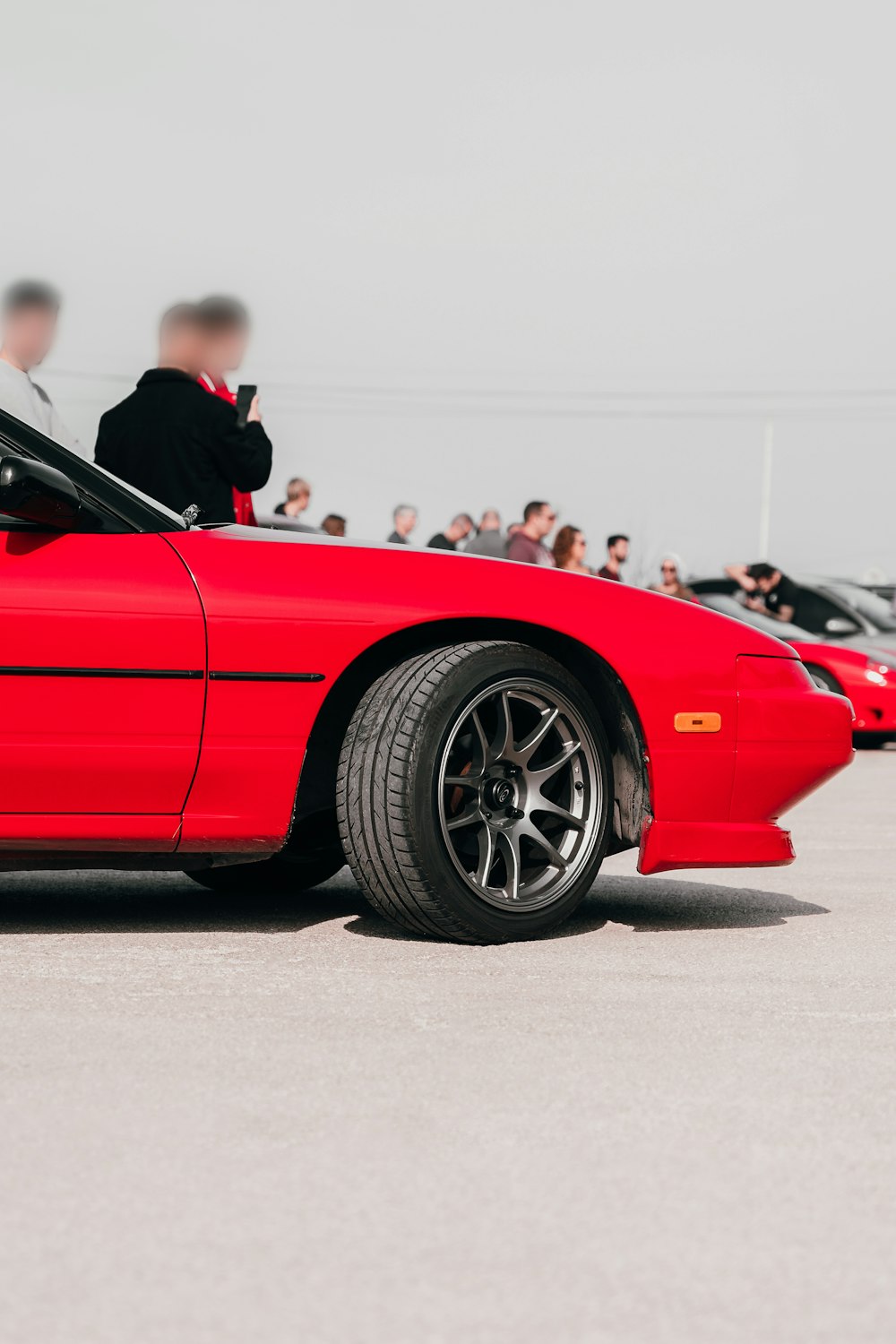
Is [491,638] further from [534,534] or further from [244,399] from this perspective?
[534,534]

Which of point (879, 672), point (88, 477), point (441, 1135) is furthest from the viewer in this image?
point (879, 672)

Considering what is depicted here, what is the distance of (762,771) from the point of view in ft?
16.6

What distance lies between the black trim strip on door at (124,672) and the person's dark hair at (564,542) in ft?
31.5

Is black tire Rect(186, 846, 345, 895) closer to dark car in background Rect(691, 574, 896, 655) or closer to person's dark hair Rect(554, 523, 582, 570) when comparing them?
person's dark hair Rect(554, 523, 582, 570)

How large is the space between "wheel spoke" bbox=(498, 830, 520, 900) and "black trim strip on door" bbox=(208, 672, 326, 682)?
64 cm

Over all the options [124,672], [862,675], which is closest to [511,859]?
[124,672]

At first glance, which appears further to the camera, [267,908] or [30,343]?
[30,343]

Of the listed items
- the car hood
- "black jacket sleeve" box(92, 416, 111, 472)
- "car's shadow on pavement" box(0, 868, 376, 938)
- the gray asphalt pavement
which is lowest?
"car's shadow on pavement" box(0, 868, 376, 938)

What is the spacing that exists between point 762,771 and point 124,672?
5.78 feet

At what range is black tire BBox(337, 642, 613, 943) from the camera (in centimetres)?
461

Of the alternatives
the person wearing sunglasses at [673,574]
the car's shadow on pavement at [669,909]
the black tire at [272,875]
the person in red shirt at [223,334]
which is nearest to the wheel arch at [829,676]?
the person wearing sunglasses at [673,574]

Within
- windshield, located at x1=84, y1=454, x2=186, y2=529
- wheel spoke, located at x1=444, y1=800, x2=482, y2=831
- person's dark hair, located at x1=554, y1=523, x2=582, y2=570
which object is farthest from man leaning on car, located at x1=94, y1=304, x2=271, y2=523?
person's dark hair, located at x1=554, y1=523, x2=582, y2=570

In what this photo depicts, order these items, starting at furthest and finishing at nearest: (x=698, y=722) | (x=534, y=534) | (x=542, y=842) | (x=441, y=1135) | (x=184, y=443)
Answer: (x=534, y=534) < (x=184, y=443) < (x=698, y=722) < (x=542, y=842) < (x=441, y=1135)

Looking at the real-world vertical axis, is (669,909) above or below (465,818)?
below
